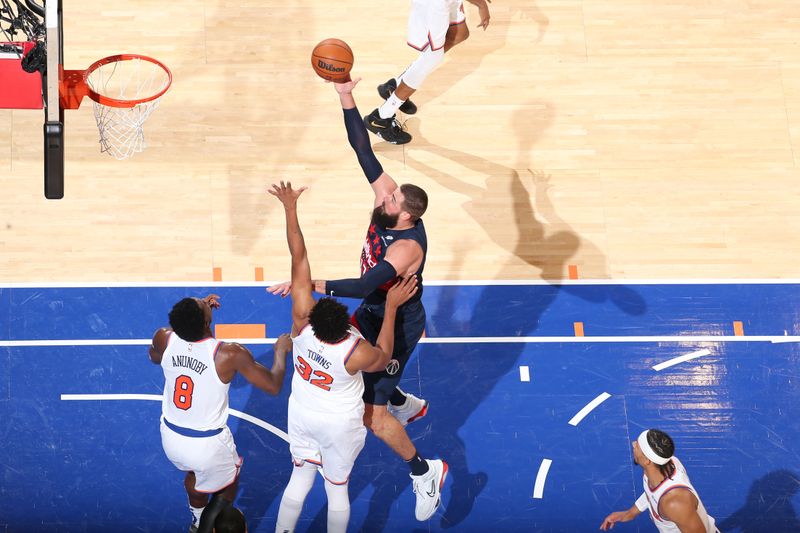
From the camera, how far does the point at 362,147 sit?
22.4ft

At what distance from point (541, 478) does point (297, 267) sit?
2.89m

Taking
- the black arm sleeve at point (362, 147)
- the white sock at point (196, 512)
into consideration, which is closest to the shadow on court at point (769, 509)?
the black arm sleeve at point (362, 147)

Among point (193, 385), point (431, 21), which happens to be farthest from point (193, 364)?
point (431, 21)

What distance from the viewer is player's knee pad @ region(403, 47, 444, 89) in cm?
827

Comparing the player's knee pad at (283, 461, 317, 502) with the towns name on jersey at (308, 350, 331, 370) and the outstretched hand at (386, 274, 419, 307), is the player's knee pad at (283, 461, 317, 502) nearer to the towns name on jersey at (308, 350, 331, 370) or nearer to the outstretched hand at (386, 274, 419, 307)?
the towns name on jersey at (308, 350, 331, 370)

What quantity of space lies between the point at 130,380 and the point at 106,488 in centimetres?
92

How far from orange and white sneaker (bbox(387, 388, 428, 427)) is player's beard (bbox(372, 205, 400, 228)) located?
5.35ft

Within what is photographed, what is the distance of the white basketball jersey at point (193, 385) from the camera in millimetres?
6059

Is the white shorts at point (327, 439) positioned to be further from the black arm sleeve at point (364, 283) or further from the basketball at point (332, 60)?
the basketball at point (332, 60)

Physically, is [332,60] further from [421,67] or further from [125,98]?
[125,98]

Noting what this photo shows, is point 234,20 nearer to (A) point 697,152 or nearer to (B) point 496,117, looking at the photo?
(B) point 496,117

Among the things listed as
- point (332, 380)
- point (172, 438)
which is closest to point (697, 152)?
point (332, 380)

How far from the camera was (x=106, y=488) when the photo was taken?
7.23 meters

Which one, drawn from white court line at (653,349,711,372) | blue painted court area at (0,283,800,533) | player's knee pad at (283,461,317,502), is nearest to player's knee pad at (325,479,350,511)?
player's knee pad at (283,461,317,502)
